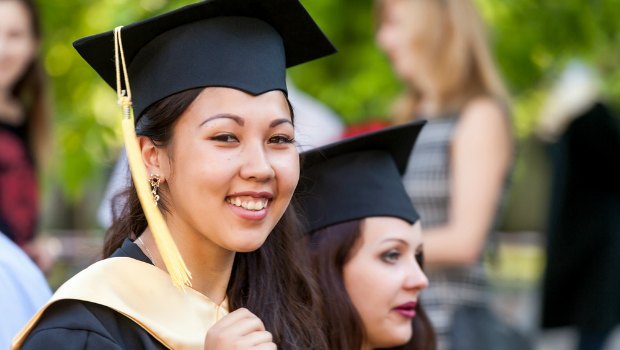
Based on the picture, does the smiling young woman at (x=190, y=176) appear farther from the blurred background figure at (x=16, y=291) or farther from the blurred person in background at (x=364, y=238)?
the blurred person in background at (x=364, y=238)

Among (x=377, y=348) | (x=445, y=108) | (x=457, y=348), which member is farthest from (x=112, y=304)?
(x=445, y=108)

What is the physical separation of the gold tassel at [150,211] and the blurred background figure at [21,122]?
8.81ft

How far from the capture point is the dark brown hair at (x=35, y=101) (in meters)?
5.62

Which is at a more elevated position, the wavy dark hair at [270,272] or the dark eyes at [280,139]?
the dark eyes at [280,139]

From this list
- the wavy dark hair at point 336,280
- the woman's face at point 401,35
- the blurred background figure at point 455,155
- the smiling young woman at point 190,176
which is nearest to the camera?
the smiling young woman at point 190,176

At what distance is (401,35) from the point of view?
4.97 meters

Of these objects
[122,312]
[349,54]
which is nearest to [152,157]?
[122,312]

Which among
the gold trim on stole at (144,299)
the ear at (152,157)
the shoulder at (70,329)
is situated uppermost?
the ear at (152,157)

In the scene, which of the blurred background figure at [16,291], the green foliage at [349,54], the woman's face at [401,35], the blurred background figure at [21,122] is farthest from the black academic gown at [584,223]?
the blurred background figure at [16,291]

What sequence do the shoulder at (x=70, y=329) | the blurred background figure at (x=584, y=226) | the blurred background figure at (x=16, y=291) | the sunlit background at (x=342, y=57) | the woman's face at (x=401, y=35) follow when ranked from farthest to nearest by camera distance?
the sunlit background at (x=342, y=57)
the blurred background figure at (x=584, y=226)
the woman's face at (x=401, y=35)
the blurred background figure at (x=16, y=291)
the shoulder at (x=70, y=329)

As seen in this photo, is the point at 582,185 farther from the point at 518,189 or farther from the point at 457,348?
the point at 518,189

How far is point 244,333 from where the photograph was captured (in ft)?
8.33

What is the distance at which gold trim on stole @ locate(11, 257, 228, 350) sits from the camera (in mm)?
2465

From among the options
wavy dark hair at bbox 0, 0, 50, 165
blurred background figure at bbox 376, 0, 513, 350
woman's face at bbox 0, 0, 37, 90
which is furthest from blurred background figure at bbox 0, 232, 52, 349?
wavy dark hair at bbox 0, 0, 50, 165
